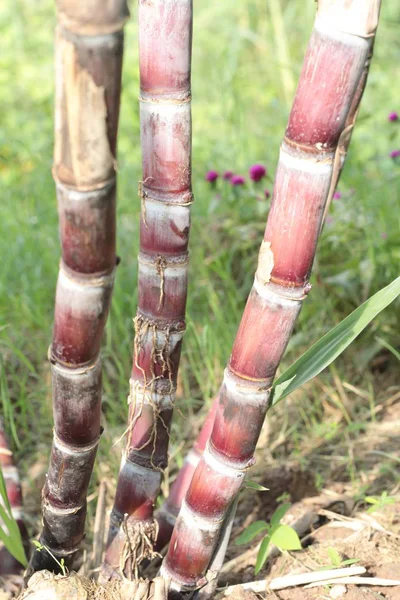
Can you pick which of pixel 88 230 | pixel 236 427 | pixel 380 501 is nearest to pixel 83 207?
pixel 88 230

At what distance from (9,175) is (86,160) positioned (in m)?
2.69

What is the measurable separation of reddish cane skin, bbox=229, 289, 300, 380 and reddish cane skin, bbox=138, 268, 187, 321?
0.57 ft

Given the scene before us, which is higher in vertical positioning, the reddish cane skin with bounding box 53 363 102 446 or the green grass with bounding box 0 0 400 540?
the reddish cane skin with bounding box 53 363 102 446

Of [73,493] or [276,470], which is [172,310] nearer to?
[73,493]

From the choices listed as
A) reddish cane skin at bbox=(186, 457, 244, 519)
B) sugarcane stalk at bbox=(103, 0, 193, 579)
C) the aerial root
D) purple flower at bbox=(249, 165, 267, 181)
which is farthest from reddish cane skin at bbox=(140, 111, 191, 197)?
purple flower at bbox=(249, 165, 267, 181)

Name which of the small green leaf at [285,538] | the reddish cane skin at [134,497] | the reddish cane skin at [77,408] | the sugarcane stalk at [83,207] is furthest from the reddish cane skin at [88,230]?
the small green leaf at [285,538]

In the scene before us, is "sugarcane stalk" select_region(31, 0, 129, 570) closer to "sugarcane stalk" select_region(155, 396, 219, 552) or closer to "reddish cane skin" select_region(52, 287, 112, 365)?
"reddish cane skin" select_region(52, 287, 112, 365)

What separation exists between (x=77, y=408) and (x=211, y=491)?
0.83 ft

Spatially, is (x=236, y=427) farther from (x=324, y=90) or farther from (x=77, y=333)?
(x=324, y=90)

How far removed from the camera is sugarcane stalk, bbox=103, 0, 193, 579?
1035 millimetres

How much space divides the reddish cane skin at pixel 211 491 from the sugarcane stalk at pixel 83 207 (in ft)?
0.56

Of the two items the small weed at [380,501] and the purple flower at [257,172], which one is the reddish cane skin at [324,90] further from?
the purple flower at [257,172]

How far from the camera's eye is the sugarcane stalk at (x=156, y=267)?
3.40ft

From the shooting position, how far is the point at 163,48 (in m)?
1.03
